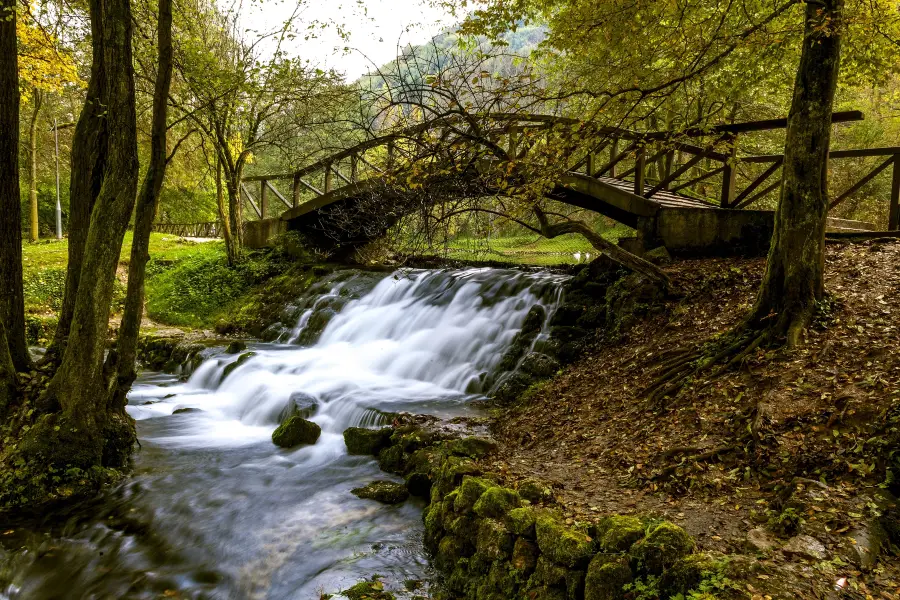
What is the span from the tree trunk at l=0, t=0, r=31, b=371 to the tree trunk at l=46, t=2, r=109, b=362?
545mm

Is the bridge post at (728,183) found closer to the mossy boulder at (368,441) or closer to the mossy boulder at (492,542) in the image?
the mossy boulder at (368,441)

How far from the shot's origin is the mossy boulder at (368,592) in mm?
4609

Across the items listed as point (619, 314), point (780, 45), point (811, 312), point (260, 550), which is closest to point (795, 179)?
point (811, 312)

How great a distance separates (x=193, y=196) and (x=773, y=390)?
37.1 metres

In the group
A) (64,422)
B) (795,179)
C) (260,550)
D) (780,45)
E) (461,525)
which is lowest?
(260,550)

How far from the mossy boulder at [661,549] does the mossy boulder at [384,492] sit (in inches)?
133

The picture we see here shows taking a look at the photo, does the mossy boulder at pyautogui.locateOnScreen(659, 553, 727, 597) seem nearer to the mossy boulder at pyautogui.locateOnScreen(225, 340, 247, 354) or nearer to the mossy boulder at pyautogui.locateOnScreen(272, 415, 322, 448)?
the mossy boulder at pyautogui.locateOnScreen(272, 415, 322, 448)

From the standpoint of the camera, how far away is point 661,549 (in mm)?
3410

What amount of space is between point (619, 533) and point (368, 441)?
15.4 feet

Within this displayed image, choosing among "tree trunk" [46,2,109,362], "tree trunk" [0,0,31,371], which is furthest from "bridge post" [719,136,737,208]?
"tree trunk" [0,0,31,371]

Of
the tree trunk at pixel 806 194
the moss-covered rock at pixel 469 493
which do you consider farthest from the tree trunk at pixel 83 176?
the tree trunk at pixel 806 194

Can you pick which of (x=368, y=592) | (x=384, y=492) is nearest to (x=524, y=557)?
(x=368, y=592)

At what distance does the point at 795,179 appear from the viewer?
651cm

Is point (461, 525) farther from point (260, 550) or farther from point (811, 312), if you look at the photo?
point (811, 312)
